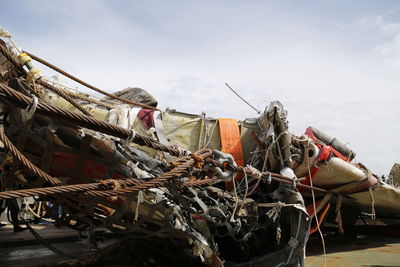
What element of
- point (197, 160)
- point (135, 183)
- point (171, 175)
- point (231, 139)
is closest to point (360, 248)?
point (231, 139)

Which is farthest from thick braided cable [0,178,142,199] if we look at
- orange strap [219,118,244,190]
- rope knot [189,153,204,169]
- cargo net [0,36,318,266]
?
orange strap [219,118,244,190]

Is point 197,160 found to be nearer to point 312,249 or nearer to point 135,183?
point 135,183

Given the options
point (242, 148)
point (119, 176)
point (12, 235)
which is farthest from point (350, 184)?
point (12, 235)

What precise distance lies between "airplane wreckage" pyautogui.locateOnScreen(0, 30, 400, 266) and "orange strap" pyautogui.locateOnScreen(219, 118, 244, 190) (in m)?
0.01

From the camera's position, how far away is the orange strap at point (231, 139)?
3.98 meters

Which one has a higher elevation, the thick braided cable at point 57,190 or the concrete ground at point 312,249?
the thick braided cable at point 57,190

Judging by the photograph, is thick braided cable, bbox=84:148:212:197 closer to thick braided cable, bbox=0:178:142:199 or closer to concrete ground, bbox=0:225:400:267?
thick braided cable, bbox=0:178:142:199

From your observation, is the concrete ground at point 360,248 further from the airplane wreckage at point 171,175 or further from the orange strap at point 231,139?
the orange strap at point 231,139

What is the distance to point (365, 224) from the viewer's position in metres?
6.87

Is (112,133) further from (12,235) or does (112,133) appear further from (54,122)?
(12,235)

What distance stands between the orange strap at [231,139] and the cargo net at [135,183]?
0.21m

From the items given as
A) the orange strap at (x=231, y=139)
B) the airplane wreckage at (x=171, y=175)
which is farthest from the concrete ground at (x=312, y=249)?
the orange strap at (x=231, y=139)

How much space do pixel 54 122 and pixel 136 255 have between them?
2.16 meters

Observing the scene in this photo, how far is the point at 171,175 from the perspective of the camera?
2416 millimetres
